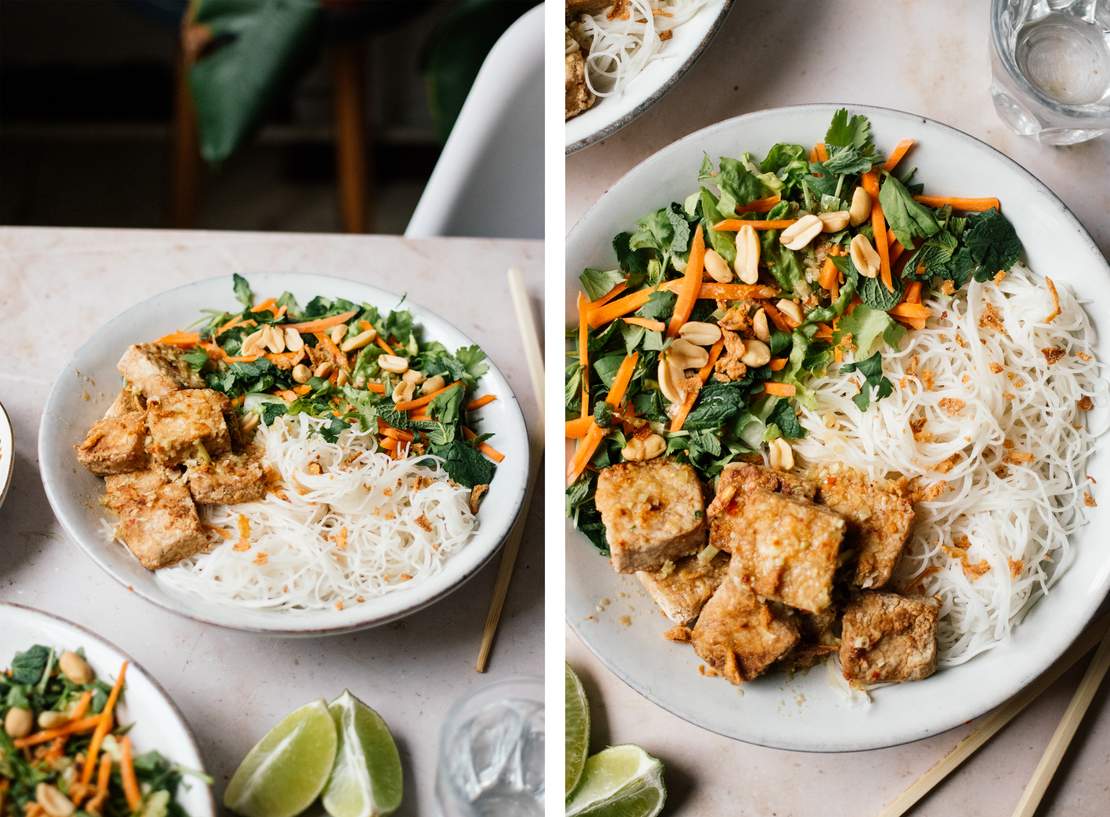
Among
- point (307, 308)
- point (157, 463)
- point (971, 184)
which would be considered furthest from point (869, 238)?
point (157, 463)

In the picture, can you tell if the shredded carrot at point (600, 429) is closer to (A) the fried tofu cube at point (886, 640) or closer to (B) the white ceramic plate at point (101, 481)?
(B) the white ceramic plate at point (101, 481)

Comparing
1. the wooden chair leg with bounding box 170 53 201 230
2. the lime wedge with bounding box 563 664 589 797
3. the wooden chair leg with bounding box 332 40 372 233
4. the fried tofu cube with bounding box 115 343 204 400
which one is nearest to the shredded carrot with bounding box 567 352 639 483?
the lime wedge with bounding box 563 664 589 797

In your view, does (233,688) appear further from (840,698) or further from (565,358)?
(840,698)

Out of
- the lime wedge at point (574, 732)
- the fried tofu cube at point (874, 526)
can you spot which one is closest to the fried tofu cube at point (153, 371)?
the lime wedge at point (574, 732)

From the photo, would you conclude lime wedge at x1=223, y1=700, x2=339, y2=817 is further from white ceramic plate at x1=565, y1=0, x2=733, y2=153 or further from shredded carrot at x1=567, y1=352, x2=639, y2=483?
white ceramic plate at x1=565, y1=0, x2=733, y2=153

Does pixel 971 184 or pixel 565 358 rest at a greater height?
pixel 971 184
